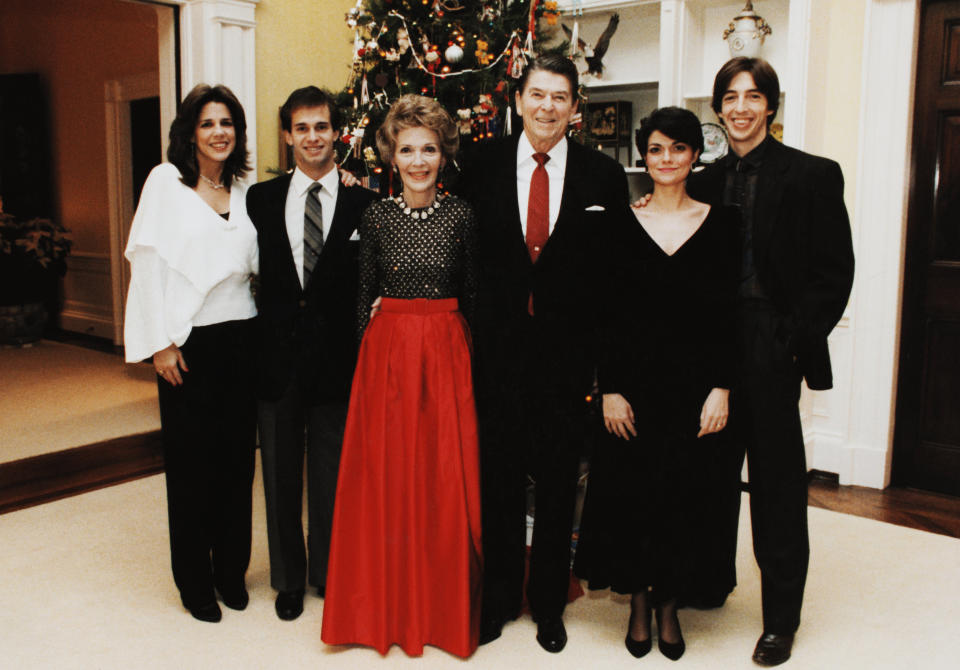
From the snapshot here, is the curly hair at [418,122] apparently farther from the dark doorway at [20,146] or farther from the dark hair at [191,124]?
the dark doorway at [20,146]

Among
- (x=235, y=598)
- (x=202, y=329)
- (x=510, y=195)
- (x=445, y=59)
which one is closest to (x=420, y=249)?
(x=510, y=195)

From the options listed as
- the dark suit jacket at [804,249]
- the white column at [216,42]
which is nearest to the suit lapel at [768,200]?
the dark suit jacket at [804,249]

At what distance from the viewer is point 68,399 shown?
5027mm

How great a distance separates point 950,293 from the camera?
12.2ft

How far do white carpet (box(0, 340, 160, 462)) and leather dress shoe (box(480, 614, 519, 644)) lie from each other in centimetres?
269

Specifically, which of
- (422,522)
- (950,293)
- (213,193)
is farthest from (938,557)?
(213,193)

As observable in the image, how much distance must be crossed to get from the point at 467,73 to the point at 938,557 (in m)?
2.76

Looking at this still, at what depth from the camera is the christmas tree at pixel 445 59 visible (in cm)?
359

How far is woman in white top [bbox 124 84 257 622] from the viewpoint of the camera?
94.0 inches

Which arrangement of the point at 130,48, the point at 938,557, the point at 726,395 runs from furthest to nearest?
the point at 130,48, the point at 938,557, the point at 726,395

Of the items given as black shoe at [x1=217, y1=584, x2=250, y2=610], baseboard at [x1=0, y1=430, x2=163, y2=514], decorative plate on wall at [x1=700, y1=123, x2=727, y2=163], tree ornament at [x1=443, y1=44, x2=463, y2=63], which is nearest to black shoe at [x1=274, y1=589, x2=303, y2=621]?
black shoe at [x1=217, y1=584, x2=250, y2=610]

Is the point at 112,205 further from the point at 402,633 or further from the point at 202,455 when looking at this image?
the point at 402,633

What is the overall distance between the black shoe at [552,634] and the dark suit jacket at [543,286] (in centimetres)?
69

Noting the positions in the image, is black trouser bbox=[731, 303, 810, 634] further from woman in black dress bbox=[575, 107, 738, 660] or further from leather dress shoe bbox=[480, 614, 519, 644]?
leather dress shoe bbox=[480, 614, 519, 644]
